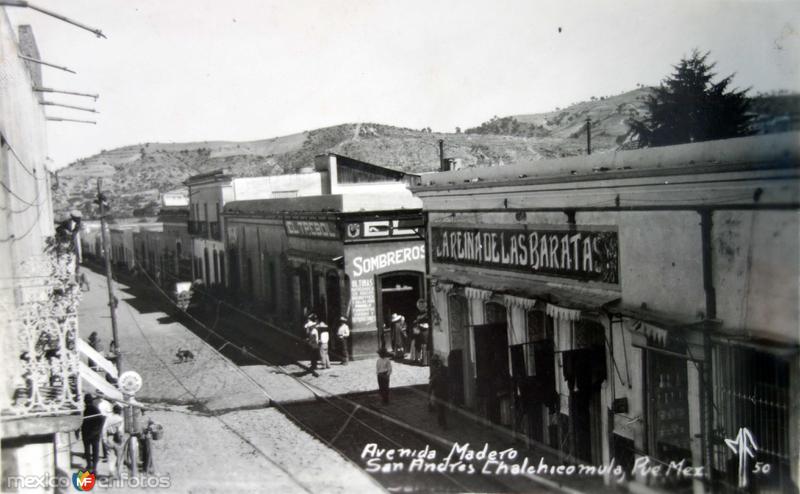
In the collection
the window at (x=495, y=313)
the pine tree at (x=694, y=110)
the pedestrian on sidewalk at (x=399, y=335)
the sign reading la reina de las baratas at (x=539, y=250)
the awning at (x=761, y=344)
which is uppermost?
the pine tree at (x=694, y=110)

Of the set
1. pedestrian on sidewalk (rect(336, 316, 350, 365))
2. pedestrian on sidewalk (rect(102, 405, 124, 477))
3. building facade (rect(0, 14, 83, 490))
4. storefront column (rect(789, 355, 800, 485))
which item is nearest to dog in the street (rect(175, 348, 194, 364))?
pedestrian on sidewalk (rect(336, 316, 350, 365))

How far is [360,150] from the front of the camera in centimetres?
5544

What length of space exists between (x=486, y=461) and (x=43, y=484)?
648 cm

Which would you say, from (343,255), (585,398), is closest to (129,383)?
(585,398)

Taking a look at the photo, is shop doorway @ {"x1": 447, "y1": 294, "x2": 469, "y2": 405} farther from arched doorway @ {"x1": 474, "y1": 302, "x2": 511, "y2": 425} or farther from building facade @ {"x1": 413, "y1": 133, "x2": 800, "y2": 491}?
arched doorway @ {"x1": 474, "y1": 302, "x2": 511, "y2": 425}

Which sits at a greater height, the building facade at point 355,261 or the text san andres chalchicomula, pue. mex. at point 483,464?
the building facade at point 355,261

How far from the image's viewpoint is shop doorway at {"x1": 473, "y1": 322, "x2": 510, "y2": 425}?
1205cm

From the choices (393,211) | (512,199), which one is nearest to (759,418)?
(512,199)

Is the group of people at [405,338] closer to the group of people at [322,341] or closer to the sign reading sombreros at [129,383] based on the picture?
the group of people at [322,341]

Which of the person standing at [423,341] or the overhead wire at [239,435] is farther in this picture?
the person standing at [423,341]

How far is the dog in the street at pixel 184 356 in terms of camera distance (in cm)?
2027

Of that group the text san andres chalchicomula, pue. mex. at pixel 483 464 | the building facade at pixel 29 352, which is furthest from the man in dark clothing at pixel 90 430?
the text san andres chalchicomula, pue. mex. at pixel 483 464

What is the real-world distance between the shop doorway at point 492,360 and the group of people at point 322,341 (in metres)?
7.48

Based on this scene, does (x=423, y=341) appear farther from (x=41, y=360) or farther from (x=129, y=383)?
(x=41, y=360)
